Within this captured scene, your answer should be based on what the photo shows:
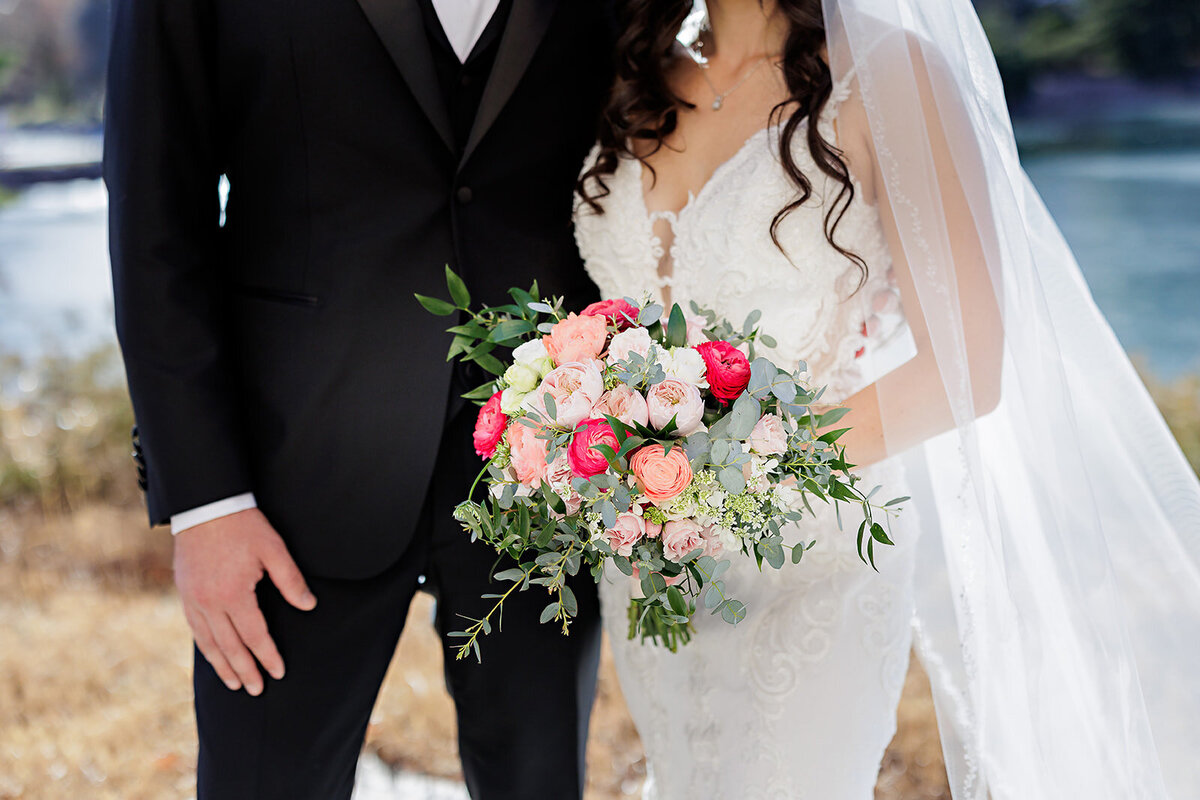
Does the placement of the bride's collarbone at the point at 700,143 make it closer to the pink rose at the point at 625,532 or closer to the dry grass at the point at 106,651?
the pink rose at the point at 625,532

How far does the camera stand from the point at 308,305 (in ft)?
4.84

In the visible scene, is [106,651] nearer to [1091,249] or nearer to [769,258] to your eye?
[769,258]

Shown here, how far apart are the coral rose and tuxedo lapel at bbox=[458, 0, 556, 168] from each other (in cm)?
67

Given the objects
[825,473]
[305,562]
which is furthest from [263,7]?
[825,473]

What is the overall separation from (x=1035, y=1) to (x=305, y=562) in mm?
4436

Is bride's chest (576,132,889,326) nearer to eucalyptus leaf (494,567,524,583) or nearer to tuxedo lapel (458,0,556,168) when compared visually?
tuxedo lapel (458,0,556,168)

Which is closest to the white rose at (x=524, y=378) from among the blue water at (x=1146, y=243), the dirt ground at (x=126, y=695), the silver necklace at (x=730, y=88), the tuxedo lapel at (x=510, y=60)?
the tuxedo lapel at (x=510, y=60)

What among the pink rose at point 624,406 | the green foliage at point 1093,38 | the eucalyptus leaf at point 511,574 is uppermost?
the green foliage at point 1093,38

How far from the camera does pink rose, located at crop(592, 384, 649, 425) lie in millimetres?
1104

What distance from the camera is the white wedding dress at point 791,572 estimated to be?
1508 millimetres

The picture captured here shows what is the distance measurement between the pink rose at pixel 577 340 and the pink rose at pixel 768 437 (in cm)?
23

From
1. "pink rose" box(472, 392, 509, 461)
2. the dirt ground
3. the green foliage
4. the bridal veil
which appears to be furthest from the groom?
the green foliage

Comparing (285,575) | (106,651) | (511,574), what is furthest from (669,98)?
(106,651)

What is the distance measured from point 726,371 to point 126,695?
2.95 m
